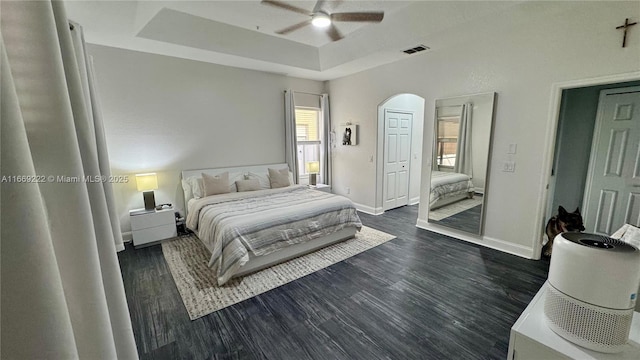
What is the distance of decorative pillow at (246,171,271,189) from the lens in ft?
15.2

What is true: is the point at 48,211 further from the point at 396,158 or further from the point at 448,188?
the point at 396,158

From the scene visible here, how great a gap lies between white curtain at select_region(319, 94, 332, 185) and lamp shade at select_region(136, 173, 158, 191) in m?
3.26

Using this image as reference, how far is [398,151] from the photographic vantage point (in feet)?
17.4

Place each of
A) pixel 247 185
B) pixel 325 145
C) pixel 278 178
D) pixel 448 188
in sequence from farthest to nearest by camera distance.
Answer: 1. pixel 325 145
2. pixel 278 178
3. pixel 247 185
4. pixel 448 188

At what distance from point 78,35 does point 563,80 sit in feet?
13.7

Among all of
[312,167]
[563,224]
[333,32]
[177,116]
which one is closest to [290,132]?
[312,167]

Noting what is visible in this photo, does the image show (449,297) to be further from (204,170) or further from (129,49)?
(129,49)

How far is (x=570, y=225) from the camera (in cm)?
292

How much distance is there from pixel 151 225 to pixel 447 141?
4.48 metres

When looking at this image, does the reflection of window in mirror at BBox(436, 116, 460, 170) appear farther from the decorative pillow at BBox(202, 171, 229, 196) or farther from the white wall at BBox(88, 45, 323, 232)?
the decorative pillow at BBox(202, 171, 229, 196)

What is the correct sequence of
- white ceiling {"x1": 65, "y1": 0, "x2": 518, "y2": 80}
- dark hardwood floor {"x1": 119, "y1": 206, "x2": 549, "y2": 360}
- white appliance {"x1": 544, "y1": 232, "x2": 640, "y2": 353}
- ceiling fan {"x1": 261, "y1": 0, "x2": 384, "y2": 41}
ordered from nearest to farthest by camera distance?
white appliance {"x1": 544, "y1": 232, "x2": 640, "y2": 353} → dark hardwood floor {"x1": 119, "y1": 206, "x2": 549, "y2": 360} → ceiling fan {"x1": 261, "y1": 0, "x2": 384, "y2": 41} → white ceiling {"x1": 65, "y1": 0, "x2": 518, "y2": 80}

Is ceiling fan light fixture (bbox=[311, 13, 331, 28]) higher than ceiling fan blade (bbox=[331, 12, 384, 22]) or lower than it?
lower

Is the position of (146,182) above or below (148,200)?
above

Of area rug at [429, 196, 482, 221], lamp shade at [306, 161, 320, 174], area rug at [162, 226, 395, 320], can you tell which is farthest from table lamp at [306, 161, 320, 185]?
area rug at [429, 196, 482, 221]
